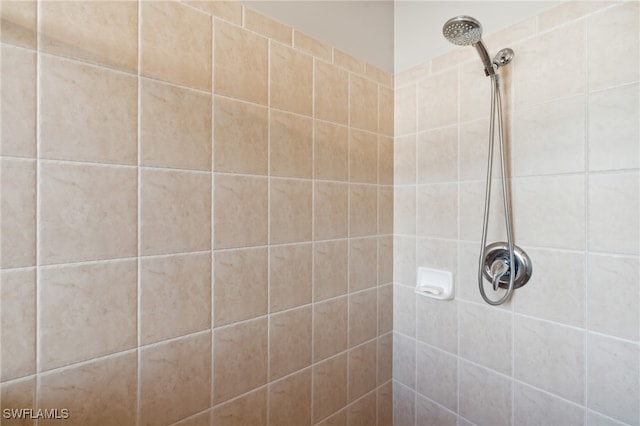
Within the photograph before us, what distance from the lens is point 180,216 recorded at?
2.68ft

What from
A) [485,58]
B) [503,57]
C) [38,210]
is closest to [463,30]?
[485,58]

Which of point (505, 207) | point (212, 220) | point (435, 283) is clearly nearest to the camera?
point (212, 220)

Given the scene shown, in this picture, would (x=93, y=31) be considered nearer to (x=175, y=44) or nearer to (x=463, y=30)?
(x=175, y=44)

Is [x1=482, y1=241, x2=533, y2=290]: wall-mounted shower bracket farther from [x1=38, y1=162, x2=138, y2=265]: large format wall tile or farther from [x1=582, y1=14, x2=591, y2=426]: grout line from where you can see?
[x1=38, y1=162, x2=138, y2=265]: large format wall tile

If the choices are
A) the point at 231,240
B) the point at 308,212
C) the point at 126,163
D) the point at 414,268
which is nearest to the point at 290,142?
the point at 308,212

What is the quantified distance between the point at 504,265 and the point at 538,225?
0.17m

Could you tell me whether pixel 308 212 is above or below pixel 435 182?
below

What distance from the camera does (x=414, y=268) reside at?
1.32 m

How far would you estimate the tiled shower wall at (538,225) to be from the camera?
0.82m

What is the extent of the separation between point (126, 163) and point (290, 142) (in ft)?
1.63

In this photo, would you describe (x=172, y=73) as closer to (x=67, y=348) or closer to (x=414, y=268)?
(x=67, y=348)

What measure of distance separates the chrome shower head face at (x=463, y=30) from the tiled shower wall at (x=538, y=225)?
0.98ft

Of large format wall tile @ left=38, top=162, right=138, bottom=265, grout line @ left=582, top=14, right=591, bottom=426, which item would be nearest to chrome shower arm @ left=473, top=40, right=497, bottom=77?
grout line @ left=582, top=14, right=591, bottom=426

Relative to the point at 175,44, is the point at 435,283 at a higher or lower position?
lower
